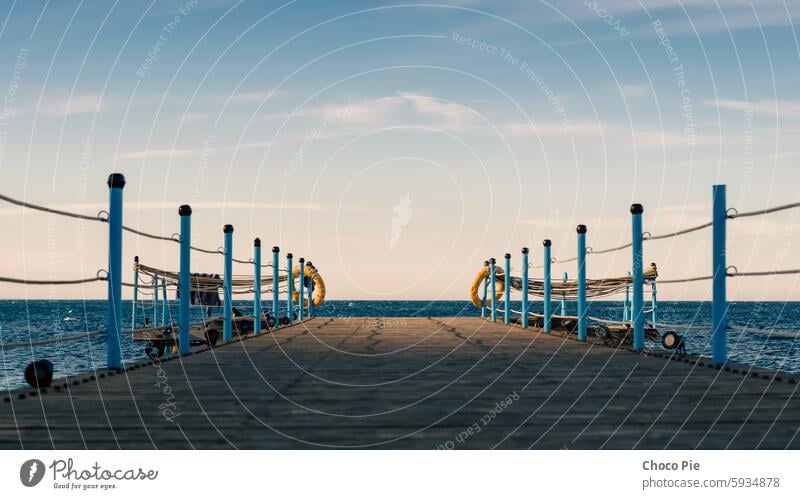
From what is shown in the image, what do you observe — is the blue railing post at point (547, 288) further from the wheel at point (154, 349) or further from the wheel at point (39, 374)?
the wheel at point (39, 374)

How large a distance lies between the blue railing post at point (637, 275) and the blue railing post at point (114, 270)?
4.30 metres

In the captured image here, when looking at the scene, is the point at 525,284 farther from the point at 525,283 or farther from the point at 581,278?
the point at 581,278

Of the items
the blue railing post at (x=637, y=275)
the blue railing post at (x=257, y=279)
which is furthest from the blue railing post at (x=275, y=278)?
the blue railing post at (x=637, y=275)

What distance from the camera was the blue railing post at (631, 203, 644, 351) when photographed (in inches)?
285

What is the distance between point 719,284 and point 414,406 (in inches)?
111

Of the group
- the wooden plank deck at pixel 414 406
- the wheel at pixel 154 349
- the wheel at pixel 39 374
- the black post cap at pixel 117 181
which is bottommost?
the wheel at pixel 154 349

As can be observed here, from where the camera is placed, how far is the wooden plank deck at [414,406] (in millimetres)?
3102

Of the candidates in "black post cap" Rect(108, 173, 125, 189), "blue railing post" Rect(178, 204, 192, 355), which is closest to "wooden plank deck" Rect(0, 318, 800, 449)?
"blue railing post" Rect(178, 204, 192, 355)

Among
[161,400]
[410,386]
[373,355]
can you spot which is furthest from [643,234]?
[161,400]

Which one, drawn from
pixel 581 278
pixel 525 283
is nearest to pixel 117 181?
pixel 581 278

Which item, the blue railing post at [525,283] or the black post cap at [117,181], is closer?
the black post cap at [117,181]

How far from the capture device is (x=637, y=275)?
24.2 ft

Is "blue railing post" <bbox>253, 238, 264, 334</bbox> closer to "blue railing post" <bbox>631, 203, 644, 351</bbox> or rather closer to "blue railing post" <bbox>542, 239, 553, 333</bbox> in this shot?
"blue railing post" <bbox>542, 239, 553, 333</bbox>

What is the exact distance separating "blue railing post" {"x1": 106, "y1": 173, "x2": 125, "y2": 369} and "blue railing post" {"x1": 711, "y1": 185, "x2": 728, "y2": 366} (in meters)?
3.94
